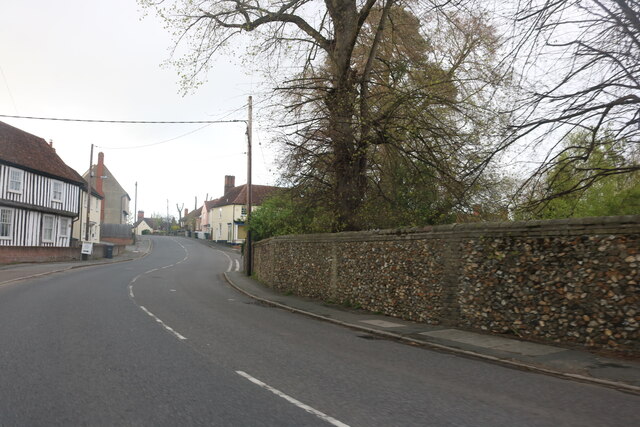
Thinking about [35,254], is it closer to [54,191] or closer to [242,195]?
[54,191]

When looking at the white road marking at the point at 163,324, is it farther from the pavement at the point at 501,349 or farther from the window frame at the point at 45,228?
the window frame at the point at 45,228

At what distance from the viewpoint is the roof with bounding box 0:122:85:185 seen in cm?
3262

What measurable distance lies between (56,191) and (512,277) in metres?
37.1

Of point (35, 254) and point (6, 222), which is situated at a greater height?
point (6, 222)

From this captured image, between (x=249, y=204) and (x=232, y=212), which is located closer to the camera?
(x=249, y=204)

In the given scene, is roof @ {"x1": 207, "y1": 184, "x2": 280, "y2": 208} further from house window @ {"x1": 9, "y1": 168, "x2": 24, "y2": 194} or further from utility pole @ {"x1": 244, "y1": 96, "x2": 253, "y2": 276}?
utility pole @ {"x1": 244, "y1": 96, "x2": 253, "y2": 276}

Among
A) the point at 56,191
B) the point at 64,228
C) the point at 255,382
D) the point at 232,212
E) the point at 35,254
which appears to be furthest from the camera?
the point at 232,212

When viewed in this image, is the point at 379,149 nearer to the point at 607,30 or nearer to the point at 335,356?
the point at 607,30

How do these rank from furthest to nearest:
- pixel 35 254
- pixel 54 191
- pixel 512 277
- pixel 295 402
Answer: pixel 54 191
pixel 35 254
pixel 512 277
pixel 295 402

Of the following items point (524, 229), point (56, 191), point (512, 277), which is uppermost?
point (56, 191)

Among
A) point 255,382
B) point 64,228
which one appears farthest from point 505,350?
point 64,228

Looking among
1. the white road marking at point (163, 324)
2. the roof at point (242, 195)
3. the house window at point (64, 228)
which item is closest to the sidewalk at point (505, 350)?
the white road marking at point (163, 324)

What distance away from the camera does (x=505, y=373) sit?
7086 mm

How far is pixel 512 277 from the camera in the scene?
31.2 feet
